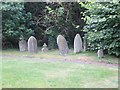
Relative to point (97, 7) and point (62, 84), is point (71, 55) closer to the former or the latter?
point (97, 7)

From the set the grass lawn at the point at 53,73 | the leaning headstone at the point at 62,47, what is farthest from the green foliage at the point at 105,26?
the leaning headstone at the point at 62,47

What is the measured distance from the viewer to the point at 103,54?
7199 millimetres

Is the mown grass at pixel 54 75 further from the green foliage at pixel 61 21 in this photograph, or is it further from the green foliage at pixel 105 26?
the green foliage at pixel 61 21

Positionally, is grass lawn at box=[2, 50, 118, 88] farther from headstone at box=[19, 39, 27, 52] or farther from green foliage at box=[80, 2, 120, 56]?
headstone at box=[19, 39, 27, 52]

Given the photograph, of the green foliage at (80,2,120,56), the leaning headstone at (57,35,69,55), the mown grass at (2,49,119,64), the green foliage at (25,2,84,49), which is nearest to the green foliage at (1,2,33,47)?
the green foliage at (25,2,84,49)

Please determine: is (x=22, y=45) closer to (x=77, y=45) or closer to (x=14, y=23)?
(x=14, y=23)

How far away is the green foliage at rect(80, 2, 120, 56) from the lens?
6.46 meters

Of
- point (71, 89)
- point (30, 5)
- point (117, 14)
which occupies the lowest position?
point (71, 89)

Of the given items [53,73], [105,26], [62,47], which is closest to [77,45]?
[62,47]

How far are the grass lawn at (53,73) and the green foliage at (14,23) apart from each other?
140 cm

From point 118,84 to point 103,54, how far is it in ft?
9.09

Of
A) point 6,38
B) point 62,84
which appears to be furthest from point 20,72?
point 6,38

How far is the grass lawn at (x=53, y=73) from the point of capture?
Result: 441 cm

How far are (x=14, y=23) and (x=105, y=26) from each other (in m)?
3.20
